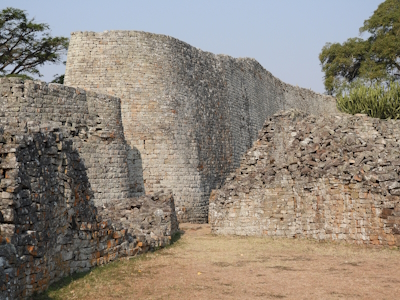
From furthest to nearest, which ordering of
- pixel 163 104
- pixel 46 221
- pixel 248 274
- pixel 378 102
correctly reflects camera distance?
pixel 378 102 → pixel 163 104 → pixel 248 274 → pixel 46 221

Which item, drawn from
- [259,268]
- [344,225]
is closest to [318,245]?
[344,225]

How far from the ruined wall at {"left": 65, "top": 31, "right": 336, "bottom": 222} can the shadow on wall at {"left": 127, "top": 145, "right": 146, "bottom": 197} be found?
0.03 metres

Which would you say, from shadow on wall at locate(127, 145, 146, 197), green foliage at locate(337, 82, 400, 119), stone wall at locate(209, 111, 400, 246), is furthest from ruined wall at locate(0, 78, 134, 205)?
green foliage at locate(337, 82, 400, 119)

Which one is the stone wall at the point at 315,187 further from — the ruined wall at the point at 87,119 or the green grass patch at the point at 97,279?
the green grass patch at the point at 97,279

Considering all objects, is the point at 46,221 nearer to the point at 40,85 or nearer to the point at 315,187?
the point at 315,187

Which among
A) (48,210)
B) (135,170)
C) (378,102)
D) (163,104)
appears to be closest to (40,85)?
(135,170)

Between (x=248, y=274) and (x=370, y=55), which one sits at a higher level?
(x=370, y=55)

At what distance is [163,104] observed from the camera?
18688 mm

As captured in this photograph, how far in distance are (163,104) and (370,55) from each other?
27.0 metres

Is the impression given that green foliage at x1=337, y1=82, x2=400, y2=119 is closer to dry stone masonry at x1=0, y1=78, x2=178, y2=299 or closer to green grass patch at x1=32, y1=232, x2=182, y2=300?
dry stone masonry at x1=0, y1=78, x2=178, y2=299

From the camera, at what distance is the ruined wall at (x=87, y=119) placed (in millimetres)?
13641

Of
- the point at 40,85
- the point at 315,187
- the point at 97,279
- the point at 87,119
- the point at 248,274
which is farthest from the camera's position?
the point at 87,119

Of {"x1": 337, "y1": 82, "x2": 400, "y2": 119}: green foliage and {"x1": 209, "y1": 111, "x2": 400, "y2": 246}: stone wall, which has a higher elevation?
{"x1": 337, "y1": 82, "x2": 400, "y2": 119}: green foliage

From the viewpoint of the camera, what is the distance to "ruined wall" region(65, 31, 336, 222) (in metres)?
18.1
